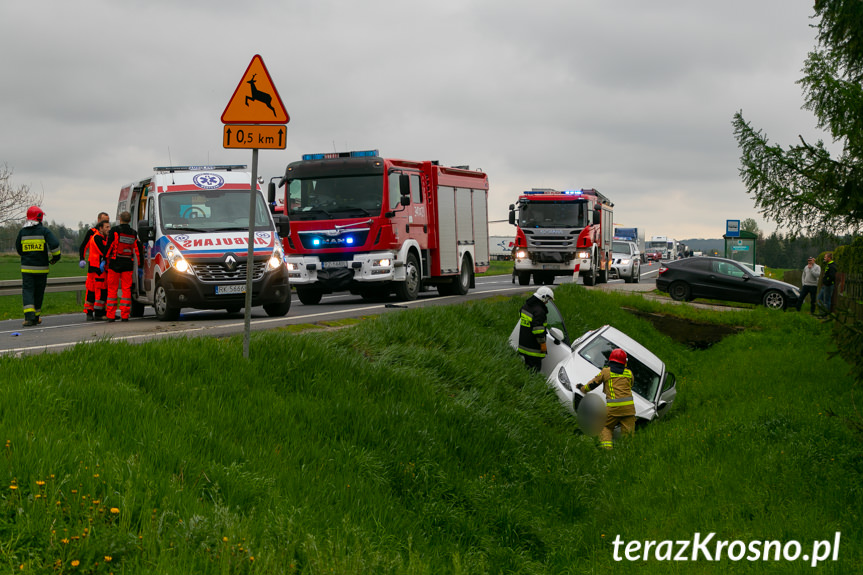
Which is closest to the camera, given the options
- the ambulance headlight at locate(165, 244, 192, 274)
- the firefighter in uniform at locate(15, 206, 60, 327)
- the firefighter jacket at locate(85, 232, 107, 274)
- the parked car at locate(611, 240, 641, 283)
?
the ambulance headlight at locate(165, 244, 192, 274)

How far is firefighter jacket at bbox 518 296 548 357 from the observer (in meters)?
14.4

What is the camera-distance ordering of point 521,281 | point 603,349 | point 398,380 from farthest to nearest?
point 521,281 → point 603,349 → point 398,380

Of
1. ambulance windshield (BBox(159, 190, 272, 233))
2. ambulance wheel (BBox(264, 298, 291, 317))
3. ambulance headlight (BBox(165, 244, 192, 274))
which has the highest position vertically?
ambulance windshield (BBox(159, 190, 272, 233))

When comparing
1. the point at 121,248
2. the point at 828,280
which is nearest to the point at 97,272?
the point at 121,248

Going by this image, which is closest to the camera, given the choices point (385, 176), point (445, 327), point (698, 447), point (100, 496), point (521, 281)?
point (100, 496)

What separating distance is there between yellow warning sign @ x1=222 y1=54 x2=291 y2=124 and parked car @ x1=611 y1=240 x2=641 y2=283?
36.7 meters

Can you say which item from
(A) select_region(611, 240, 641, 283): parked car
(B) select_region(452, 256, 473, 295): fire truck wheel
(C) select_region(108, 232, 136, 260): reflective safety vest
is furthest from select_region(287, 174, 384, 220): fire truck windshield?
(A) select_region(611, 240, 641, 283): parked car

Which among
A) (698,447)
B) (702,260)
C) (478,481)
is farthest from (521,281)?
(478,481)

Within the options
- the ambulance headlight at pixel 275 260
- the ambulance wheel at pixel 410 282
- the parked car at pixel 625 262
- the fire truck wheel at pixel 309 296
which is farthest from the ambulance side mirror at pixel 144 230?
the parked car at pixel 625 262

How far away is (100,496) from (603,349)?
11.5m

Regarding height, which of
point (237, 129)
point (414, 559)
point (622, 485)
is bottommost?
point (622, 485)

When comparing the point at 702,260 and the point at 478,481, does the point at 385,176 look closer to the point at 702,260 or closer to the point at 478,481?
the point at 478,481

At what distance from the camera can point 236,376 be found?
27.0 feet

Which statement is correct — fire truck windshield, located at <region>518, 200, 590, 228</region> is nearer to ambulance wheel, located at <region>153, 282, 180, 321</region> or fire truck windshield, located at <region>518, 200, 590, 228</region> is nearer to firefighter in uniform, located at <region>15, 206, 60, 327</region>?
ambulance wheel, located at <region>153, 282, 180, 321</region>
